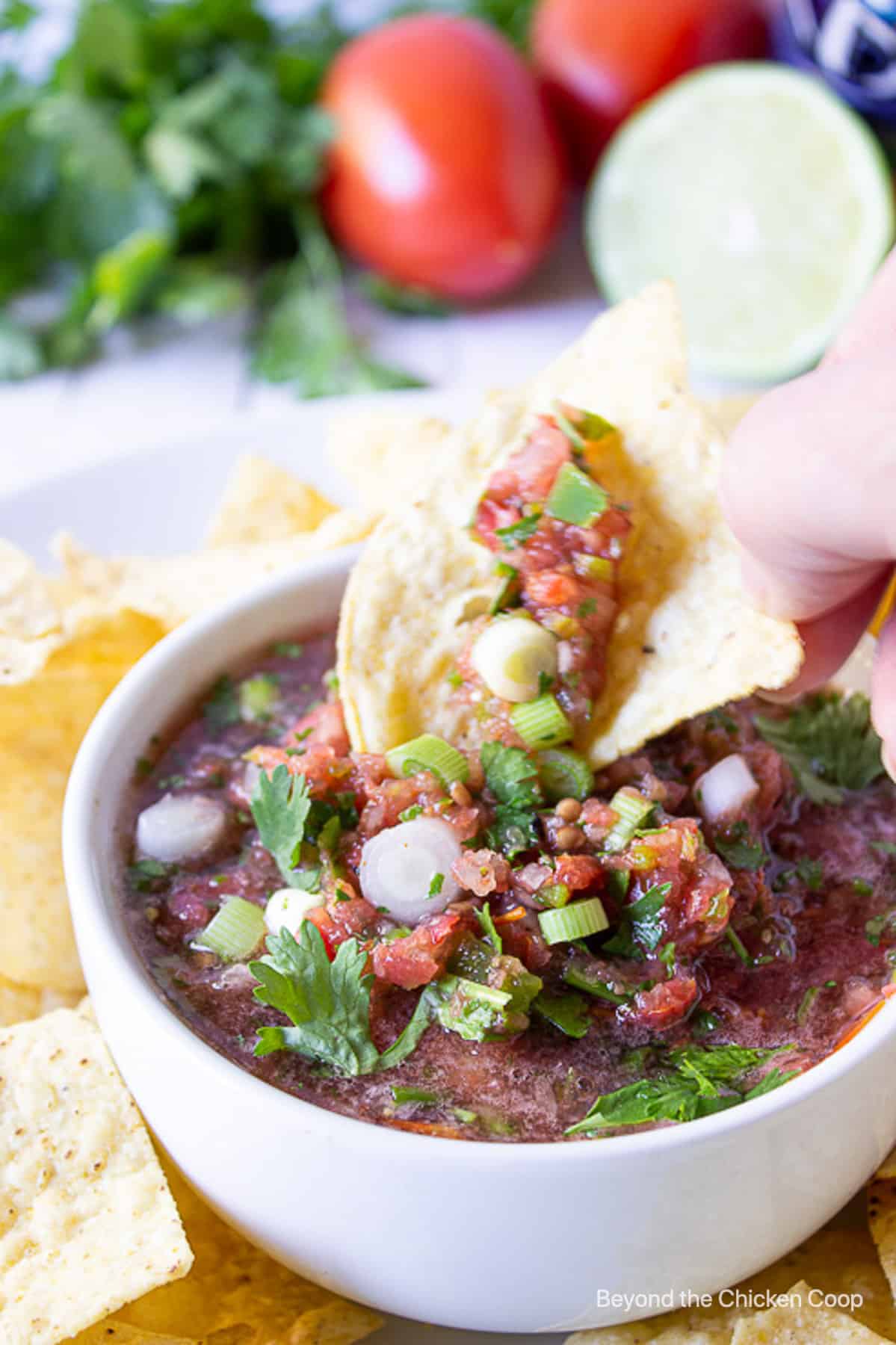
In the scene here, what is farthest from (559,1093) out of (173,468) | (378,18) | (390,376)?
(378,18)

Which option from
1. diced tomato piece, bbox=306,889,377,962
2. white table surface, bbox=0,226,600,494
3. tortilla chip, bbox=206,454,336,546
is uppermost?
diced tomato piece, bbox=306,889,377,962

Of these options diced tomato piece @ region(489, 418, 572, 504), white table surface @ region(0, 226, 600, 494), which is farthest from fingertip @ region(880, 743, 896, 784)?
white table surface @ region(0, 226, 600, 494)

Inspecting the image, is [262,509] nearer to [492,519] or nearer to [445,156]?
[492,519]

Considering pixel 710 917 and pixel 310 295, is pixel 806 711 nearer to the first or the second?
pixel 710 917

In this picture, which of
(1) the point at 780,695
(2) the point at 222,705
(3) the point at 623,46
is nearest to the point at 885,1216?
(1) the point at 780,695

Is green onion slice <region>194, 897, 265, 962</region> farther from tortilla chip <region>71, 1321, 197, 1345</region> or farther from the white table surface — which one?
the white table surface

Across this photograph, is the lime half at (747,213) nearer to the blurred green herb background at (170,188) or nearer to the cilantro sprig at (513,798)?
the blurred green herb background at (170,188)
